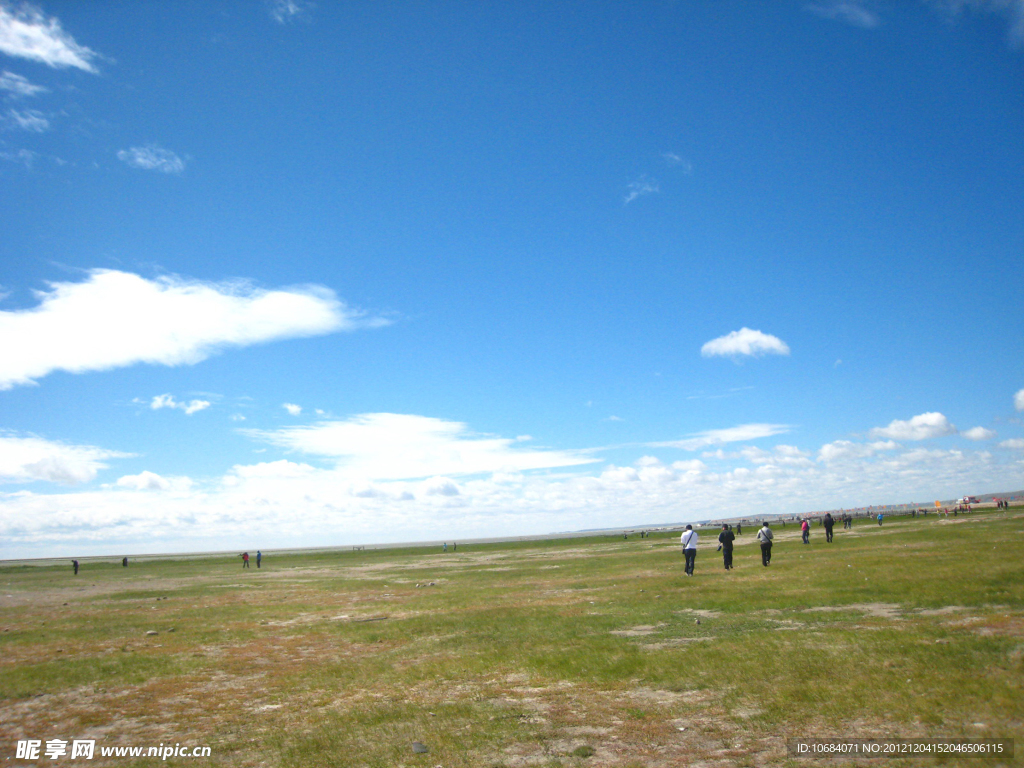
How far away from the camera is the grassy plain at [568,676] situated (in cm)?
789

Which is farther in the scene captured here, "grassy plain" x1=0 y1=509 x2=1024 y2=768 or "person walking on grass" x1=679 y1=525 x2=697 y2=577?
"person walking on grass" x1=679 y1=525 x2=697 y2=577

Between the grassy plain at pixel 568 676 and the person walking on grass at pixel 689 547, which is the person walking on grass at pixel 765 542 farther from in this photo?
the grassy plain at pixel 568 676

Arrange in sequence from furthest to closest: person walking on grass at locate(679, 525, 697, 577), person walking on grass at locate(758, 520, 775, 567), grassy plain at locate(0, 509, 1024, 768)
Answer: person walking on grass at locate(758, 520, 775, 567)
person walking on grass at locate(679, 525, 697, 577)
grassy plain at locate(0, 509, 1024, 768)

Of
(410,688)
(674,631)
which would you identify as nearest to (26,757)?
(410,688)

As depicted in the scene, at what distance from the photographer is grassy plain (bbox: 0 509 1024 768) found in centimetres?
789

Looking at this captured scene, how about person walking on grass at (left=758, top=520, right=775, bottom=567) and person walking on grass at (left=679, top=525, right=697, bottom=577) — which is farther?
person walking on grass at (left=758, top=520, right=775, bottom=567)

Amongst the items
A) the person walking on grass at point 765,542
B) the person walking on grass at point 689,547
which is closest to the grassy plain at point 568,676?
the person walking on grass at point 689,547

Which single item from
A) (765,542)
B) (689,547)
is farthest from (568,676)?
(765,542)

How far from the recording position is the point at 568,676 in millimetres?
11414

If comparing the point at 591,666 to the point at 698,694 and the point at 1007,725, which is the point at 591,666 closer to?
the point at 698,694

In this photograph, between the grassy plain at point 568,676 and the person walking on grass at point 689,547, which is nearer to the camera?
the grassy plain at point 568,676

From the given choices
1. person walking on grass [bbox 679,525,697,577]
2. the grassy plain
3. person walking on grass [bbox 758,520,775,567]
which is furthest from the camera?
person walking on grass [bbox 758,520,775,567]

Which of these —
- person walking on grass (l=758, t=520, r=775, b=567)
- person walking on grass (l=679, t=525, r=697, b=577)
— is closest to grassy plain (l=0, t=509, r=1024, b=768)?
person walking on grass (l=679, t=525, r=697, b=577)

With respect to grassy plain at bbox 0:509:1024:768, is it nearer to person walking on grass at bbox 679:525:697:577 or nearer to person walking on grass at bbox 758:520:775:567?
person walking on grass at bbox 679:525:697:577
